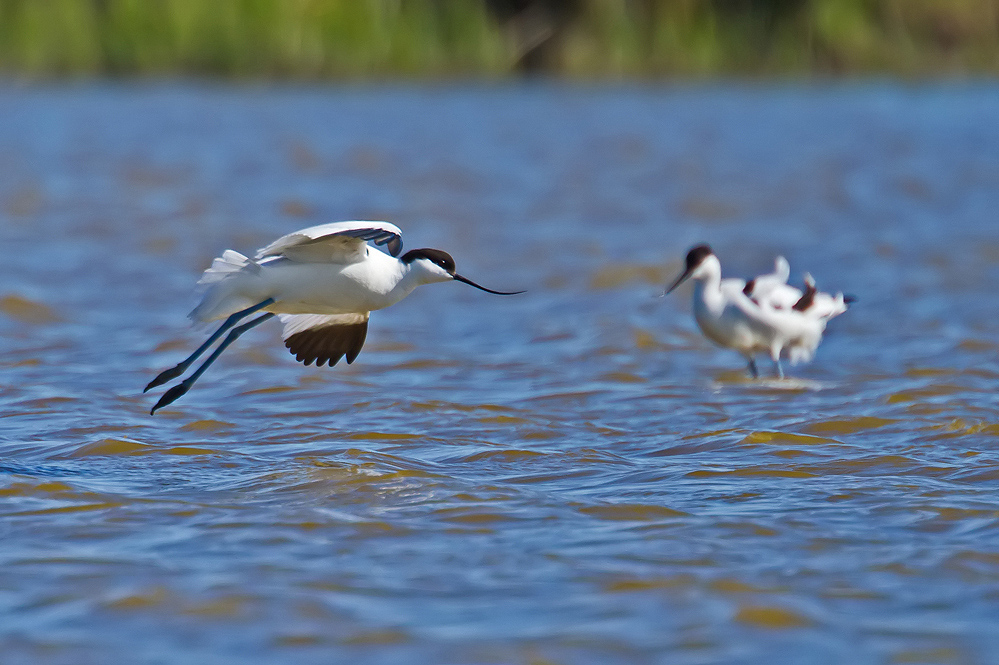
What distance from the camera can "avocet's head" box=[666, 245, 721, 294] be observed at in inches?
292

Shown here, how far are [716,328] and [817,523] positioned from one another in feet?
9.99

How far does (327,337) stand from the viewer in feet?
18.0

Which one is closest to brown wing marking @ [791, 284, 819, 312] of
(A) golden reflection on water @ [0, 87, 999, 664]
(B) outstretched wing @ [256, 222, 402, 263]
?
(A) golden reflection on water @ [0, 87, 999, 664]

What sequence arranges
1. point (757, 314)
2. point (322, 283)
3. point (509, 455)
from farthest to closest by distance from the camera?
point (757, 314) → point (509, 455) → point (322, 283)

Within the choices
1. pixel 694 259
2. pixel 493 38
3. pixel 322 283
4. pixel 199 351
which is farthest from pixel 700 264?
pixel 493 38

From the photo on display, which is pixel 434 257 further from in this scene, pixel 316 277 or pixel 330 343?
pixel 330 343

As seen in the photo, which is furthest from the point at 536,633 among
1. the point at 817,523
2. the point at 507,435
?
the point at 507,435

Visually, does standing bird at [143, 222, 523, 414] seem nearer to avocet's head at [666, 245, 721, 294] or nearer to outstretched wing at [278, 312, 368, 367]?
A: outstretched wing at [278, 312, 368, 367]

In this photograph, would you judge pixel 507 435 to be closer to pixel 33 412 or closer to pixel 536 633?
pixel 33 412

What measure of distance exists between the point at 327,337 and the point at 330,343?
0.11 feet

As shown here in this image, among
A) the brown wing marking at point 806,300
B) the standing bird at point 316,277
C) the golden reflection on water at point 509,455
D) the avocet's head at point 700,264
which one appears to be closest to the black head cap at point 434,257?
the standing bird at point 316,277

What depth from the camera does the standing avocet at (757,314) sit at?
276 inches

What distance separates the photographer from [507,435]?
5.36 metres

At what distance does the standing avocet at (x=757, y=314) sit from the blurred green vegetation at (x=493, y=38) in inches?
758
